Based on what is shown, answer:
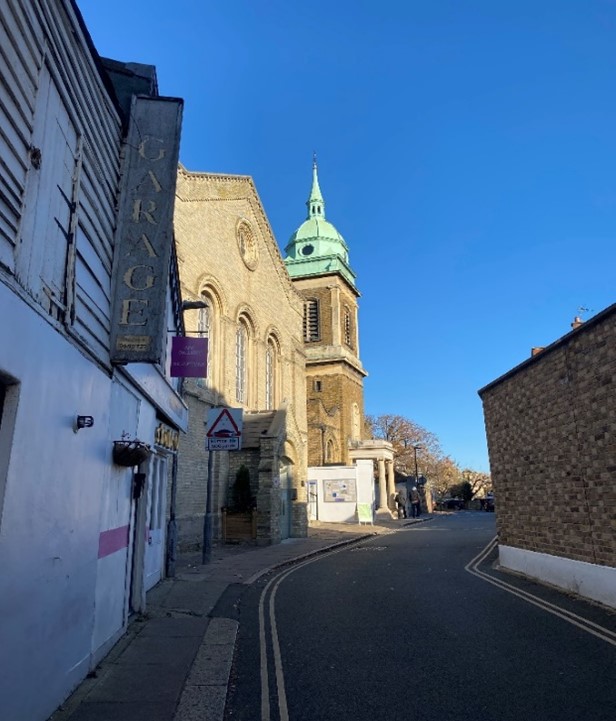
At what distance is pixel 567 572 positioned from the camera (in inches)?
382

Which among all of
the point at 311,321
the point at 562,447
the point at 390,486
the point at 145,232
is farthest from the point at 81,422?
the point at 311,321

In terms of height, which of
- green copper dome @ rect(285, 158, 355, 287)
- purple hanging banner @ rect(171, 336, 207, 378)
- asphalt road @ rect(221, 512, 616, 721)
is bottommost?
asphalt road @ rect(221, 512, 616, 721)

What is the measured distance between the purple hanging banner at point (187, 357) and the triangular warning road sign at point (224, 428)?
2671 mm

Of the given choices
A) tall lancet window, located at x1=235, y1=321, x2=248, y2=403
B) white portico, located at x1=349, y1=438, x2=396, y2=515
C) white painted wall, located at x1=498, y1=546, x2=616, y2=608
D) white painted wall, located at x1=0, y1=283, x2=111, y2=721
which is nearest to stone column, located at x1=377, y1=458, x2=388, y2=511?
white portico, located at x1=349, y1=438, x2=396, y2=515

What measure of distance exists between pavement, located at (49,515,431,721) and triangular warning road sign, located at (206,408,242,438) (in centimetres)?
357

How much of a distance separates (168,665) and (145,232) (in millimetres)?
4504

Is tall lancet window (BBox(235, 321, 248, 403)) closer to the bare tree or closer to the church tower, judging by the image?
the church tower

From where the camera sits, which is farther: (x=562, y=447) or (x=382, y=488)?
(x=382, y=488)

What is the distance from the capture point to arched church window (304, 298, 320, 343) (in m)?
45.2

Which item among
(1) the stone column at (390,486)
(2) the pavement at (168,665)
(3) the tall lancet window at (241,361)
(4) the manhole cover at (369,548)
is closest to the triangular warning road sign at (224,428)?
(2) the pavement at (168,665)

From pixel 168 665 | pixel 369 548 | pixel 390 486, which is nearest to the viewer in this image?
pixel 168 665

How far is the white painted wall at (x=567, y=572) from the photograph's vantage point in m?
8.45

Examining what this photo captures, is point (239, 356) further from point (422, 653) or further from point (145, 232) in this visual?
point (422, 653)

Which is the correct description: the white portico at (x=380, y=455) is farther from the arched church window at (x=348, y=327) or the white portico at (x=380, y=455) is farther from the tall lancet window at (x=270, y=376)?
the tall lancet window at (x=270, y=376)
